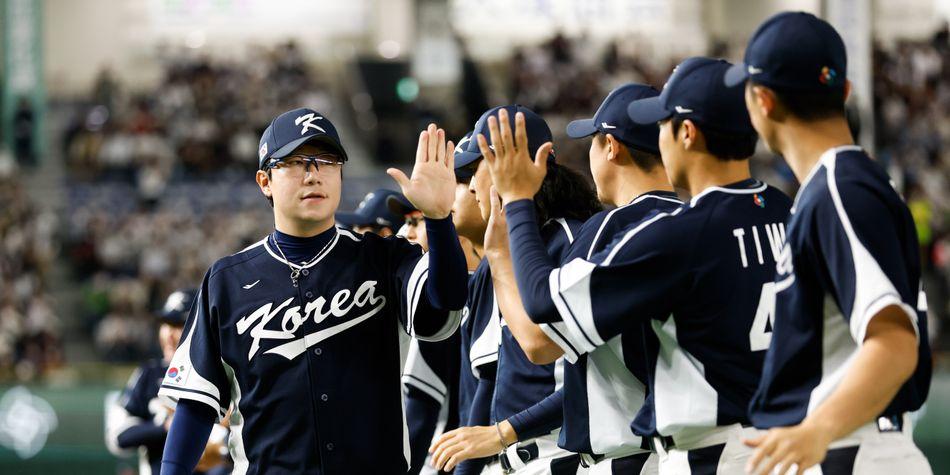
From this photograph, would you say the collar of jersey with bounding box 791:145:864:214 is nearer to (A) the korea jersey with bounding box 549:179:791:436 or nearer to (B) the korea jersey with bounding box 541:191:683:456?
(A) the korea jersey with bounding box 549:179:791:436

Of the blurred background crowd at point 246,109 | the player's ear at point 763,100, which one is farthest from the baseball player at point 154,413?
the blurred background crowd at point 246,109

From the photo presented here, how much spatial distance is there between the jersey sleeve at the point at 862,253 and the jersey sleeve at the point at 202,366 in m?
2.17

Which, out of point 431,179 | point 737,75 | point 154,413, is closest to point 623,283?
point 737,75

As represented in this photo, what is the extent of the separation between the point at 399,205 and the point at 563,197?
87.8 inches

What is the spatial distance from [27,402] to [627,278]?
11669 mm

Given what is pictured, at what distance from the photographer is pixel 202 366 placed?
169 inches

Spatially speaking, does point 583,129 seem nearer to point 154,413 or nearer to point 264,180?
point 264,180

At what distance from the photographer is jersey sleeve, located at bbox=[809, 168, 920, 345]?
2842 millimetres

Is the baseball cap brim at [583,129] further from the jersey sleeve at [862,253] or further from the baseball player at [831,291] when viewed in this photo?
the jersey sleeve at [862,253]

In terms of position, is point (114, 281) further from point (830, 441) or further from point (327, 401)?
point (830, 441)

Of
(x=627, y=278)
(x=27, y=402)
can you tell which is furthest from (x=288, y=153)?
(x=27, y=402)

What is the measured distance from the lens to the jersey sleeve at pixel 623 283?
11.5 ft

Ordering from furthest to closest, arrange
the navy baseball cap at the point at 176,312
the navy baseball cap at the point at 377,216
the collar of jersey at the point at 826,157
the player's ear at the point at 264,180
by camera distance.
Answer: the navy baseball cap at the point at 176,312
the navy baseball cap at the point at 377,216
the player's ear at the point at 264,180
the collar of jersey at the point at 826,157

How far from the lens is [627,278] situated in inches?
138
